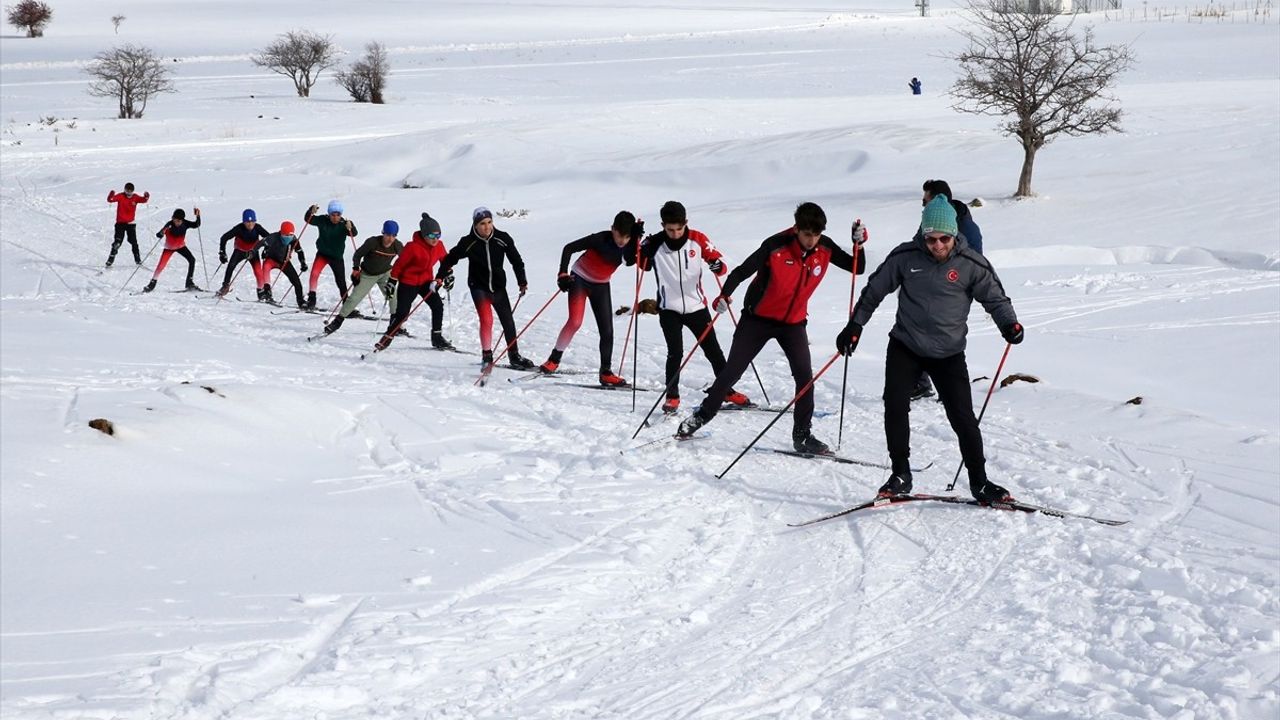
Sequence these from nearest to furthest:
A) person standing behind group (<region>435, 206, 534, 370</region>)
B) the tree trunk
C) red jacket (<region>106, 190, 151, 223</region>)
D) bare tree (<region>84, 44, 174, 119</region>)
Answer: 1. person standing behind group (<region>435, 206, 534, 370</region>)
2. red jacket (<region>106, 190, 151, 223</region>)
3. the tree trunk
4. bare tree (<region>84, 44, 174, 119</region>)

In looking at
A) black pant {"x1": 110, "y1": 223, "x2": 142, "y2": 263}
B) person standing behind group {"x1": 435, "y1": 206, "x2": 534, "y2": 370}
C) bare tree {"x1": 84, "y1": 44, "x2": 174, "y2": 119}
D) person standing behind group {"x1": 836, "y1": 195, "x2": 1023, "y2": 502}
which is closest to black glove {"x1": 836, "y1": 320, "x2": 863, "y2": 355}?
person standing behind group {"x1": 836, "y1": 195, "x2": 1023, "y2": 502}

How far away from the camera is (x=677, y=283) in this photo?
885 cm

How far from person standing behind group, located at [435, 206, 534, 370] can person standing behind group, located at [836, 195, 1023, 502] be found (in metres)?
4.96

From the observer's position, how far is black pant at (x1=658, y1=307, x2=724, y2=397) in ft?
29.3

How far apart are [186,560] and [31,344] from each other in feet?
20.8

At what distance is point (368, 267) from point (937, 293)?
848cm

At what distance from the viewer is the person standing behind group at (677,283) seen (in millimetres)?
8695

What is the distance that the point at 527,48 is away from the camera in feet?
269

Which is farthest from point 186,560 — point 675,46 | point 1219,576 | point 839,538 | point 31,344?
point 675,46

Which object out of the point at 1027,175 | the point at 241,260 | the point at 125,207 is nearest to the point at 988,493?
the point at 241,260

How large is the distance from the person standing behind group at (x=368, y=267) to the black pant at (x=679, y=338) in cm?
479

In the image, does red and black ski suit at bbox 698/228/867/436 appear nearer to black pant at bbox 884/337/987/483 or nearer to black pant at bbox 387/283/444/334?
black pant at bbox 884/337/987/483

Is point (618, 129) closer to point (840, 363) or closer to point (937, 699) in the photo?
point (840, 363)

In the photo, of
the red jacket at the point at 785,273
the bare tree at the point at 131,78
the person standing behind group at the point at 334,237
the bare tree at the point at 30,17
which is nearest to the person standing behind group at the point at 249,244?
the person standing behind group at the point at 334,237
